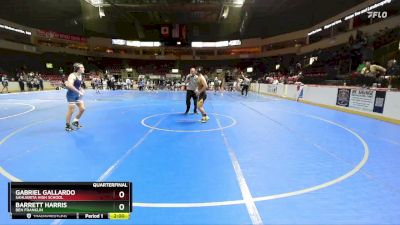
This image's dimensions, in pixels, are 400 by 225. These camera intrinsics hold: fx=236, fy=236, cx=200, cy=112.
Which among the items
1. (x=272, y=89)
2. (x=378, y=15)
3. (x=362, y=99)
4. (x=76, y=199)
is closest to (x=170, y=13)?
(x=272, y=89)

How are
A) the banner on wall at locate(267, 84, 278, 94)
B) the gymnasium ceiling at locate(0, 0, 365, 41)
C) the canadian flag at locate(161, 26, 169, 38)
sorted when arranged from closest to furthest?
1. the banner on wall at locate(267, 84, 278, 94)
2. the gymnasium ceiling at locate(0, 0, 365, 41)
3. the canadian flag at locate(161, 26, 169, 38)

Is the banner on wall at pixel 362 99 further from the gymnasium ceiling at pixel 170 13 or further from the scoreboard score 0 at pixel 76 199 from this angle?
the gymnasium ceiling at pixel 170 13

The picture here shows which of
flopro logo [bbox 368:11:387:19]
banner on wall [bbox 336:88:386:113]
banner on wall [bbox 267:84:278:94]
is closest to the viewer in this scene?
banner on wall [bbox 336:88:386:113]

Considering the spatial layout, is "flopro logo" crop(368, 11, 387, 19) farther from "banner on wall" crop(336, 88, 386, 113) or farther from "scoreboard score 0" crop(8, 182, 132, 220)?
"scoreboard score 0" crop(8, 182, 132, 220)

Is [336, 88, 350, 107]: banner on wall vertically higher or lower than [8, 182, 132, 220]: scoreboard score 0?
higher

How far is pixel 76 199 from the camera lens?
2.05 metres

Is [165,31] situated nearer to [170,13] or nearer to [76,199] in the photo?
[170,13]

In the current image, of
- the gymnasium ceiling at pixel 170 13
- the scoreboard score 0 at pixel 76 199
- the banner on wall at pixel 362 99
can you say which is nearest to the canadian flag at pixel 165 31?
the gymnasium ceiling at pixel 170 13

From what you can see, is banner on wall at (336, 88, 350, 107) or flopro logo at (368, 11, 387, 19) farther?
flopro logo at (368, 11, 387, 19)

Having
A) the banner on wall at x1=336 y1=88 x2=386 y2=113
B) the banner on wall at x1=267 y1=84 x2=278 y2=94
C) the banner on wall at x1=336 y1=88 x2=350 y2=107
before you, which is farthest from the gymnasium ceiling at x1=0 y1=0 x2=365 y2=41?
the banner on wall at x1=336 y1=88 x2=386 y2=113

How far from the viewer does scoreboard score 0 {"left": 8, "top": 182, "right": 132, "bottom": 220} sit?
6.61 ft

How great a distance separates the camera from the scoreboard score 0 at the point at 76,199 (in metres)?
2.01

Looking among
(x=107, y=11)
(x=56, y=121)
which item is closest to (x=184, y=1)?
(x=107, y=11)

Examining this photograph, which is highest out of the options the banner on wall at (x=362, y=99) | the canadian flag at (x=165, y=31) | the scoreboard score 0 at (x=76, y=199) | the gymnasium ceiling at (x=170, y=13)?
the gymnasium ceiling at (x=170, y=13)
